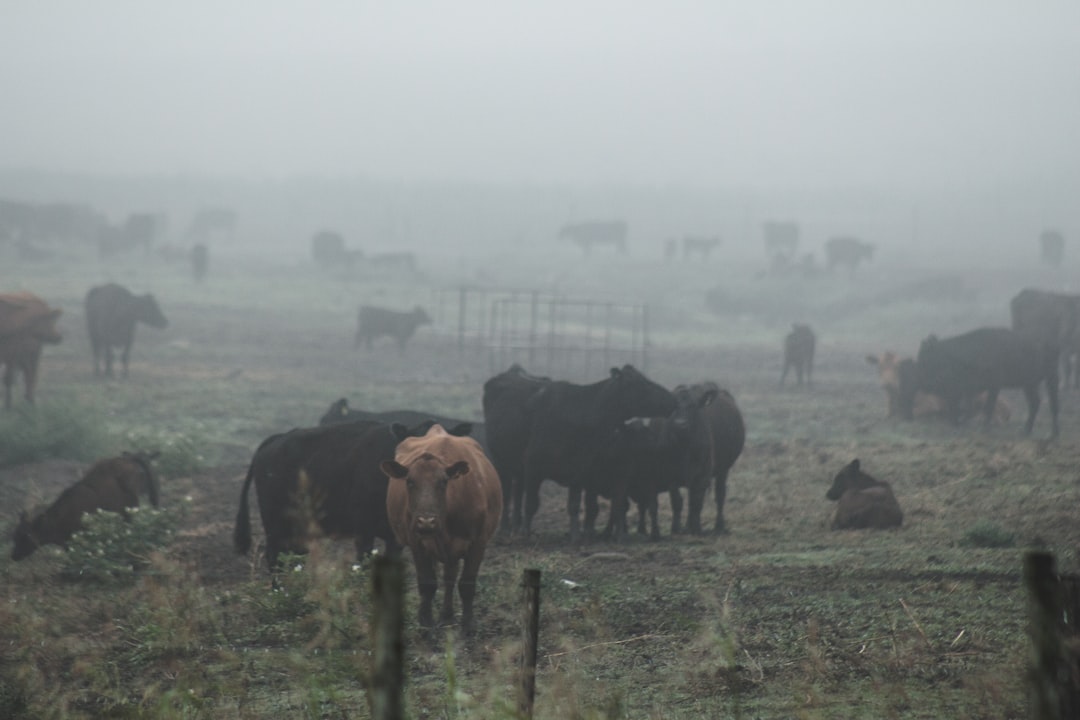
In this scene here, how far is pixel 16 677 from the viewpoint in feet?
22.6

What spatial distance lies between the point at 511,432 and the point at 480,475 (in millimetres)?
3489

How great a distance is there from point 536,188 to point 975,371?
7117cm

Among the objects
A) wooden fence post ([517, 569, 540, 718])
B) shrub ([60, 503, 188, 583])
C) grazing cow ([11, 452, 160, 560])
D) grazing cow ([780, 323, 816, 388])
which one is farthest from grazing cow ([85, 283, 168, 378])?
wooden fence post ([517, 569, 540, 718])

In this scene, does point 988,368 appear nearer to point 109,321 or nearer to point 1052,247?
point 109,321

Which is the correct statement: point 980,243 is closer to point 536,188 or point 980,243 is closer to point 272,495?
point 536,188

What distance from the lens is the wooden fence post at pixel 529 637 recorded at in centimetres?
548

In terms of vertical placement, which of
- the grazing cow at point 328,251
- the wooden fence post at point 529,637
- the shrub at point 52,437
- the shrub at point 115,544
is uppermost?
the grazing cow at point 328,251

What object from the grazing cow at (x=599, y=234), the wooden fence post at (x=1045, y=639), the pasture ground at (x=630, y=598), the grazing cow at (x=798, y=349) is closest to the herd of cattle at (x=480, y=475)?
the pasture ground at (x=630, y=598)

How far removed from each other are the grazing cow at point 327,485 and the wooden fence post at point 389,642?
4.97 m

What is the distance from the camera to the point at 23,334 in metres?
19.0

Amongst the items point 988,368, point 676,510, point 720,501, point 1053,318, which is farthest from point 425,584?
point 1053,318

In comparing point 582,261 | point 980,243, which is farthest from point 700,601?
point 980,243

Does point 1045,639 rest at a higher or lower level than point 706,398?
lower

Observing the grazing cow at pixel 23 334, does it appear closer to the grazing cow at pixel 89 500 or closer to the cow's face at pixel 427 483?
the grazing cow at pixel 89 500
